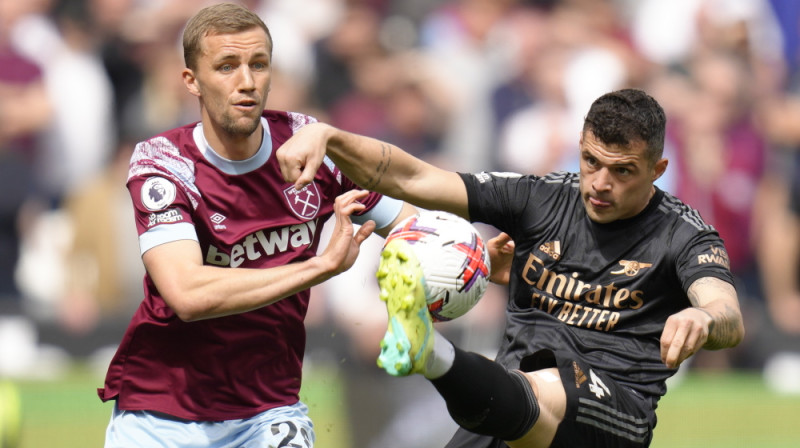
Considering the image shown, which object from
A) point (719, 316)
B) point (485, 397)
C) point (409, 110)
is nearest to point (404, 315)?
point (485, 397)

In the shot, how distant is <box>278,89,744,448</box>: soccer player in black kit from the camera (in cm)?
514

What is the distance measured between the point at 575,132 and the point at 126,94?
472 cm

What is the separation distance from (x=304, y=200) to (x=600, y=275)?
1.40 meters

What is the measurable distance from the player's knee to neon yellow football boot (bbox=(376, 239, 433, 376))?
359 millimetres

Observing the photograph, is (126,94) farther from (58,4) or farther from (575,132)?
(575,132)

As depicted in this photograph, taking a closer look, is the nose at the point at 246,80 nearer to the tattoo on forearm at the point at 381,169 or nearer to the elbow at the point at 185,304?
the tattoo on forearm at the point at 381,169

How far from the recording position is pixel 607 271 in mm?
5605

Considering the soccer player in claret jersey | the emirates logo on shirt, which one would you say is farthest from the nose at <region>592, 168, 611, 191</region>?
the emirates logo on shirt

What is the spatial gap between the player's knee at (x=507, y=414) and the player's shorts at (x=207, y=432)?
2.67ft

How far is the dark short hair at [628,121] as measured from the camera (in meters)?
5.37

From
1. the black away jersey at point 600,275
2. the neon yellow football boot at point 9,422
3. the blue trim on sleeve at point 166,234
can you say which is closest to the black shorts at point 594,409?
the black away jersey at point 600,275

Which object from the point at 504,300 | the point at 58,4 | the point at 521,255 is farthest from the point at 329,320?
the point at 521,255

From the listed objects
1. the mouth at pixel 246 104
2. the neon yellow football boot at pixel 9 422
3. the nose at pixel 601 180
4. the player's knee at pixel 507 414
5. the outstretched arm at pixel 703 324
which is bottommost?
the neon yellow football boot at pixel 9 422

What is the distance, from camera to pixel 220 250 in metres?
5.64
